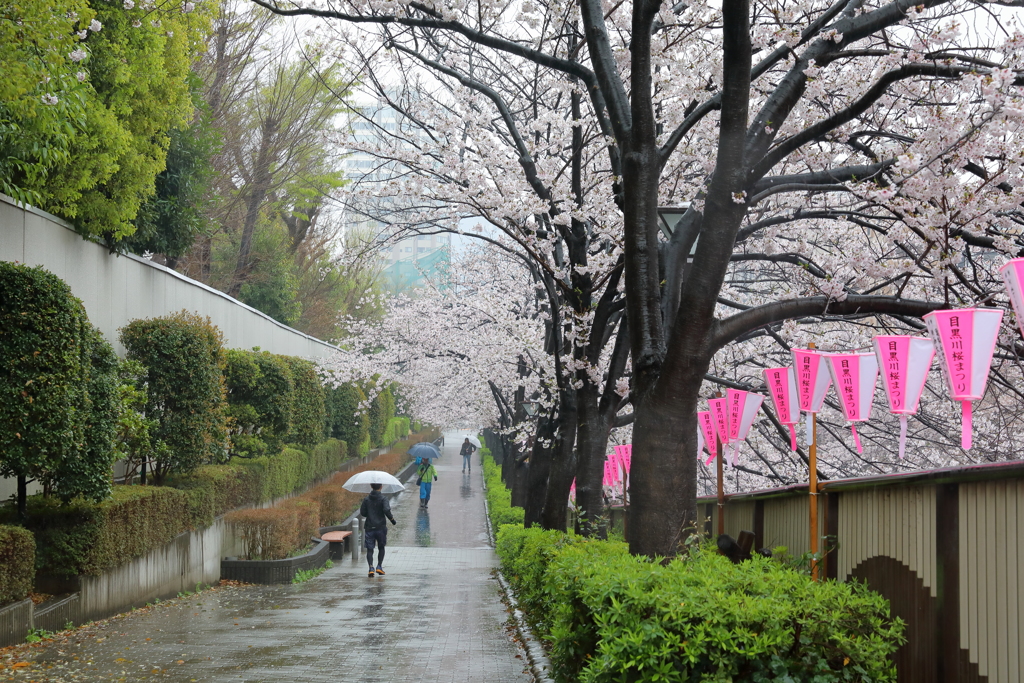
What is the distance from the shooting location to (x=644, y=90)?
663 centimetres

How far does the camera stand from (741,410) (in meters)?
9.54

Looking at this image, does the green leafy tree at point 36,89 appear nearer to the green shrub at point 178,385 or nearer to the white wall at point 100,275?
the white wall at point 100,275

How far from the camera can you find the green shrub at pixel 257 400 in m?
17.7

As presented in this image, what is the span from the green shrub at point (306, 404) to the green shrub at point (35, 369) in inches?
479

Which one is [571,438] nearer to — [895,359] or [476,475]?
[895,359]

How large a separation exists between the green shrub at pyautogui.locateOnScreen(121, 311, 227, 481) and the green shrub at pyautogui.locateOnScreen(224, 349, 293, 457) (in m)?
2.77

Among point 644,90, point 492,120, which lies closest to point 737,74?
point 644,90

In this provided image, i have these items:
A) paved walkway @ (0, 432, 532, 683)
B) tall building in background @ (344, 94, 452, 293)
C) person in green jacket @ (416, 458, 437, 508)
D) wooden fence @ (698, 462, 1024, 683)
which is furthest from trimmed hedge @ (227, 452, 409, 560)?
wooden fence @ (698, 462, 1024, 683)

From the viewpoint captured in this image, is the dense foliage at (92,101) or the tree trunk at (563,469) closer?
the dense foliage at (92,101)

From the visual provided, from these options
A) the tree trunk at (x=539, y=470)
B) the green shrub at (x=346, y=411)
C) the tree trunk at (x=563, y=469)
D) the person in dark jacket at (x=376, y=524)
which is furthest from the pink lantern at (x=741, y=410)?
the green shrub at (x=346, y=411)

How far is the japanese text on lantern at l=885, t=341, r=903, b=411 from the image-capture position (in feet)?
21.4

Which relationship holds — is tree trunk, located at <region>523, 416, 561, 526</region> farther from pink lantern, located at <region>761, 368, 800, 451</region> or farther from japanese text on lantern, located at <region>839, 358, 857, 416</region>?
japanese text on lantern, located at <region>839, 358, 857, 416</region>

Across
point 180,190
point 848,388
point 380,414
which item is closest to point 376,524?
point 180,190

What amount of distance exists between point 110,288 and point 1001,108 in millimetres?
12481
